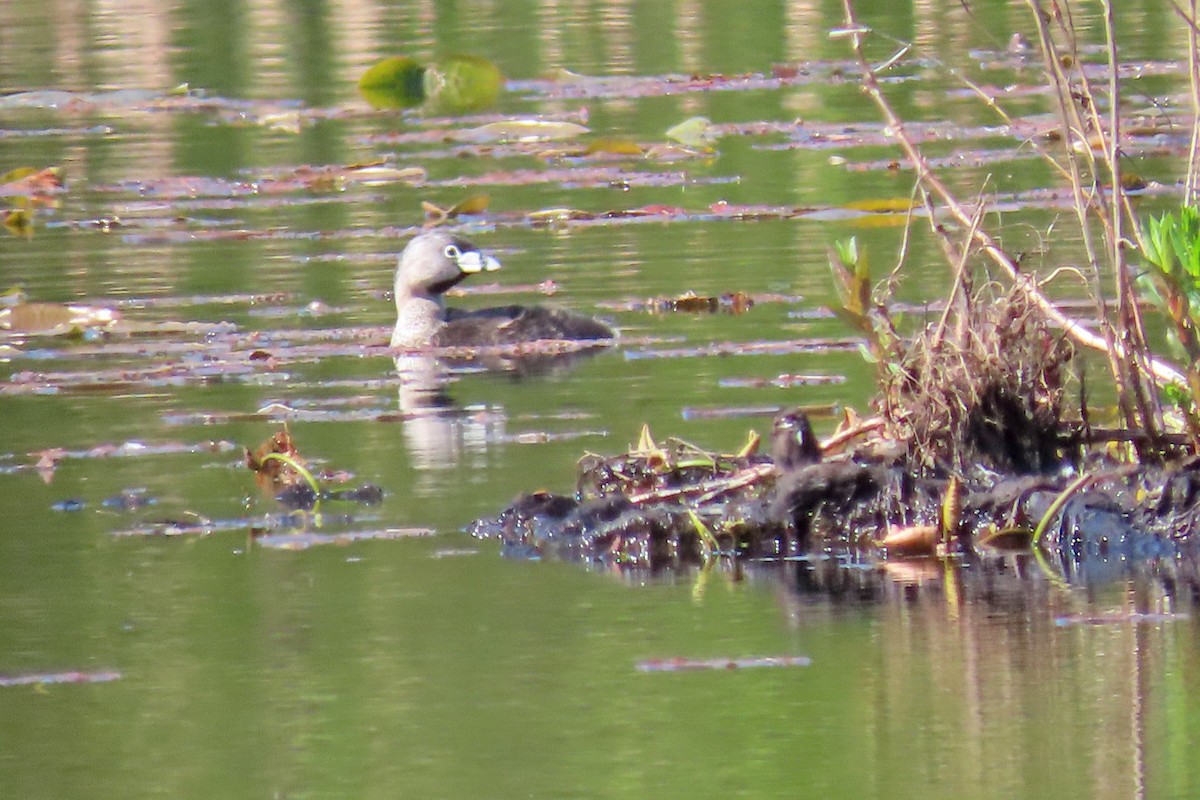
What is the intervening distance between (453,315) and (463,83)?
8709mm

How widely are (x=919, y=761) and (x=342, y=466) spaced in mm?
3609

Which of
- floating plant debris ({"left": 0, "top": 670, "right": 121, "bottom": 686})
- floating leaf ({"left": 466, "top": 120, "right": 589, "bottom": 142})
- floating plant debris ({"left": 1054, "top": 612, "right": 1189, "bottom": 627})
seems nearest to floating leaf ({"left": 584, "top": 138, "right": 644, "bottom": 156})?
floating leaf ({"left": 466, "top": 120, "right": 589, "bottom": 142})

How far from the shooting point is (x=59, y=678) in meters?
6.03

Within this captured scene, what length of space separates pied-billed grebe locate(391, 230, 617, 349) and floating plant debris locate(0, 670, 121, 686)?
4.95 m

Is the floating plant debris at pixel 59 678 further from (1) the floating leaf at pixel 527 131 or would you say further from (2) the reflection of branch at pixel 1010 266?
(1) the floating leaf at pixel 527 131

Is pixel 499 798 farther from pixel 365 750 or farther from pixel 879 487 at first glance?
pixel 879 487

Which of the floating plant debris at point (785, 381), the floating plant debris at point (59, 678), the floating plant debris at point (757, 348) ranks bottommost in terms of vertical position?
the floating plant debris at point (59, 678)

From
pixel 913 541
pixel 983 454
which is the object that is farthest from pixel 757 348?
pixel 913 541

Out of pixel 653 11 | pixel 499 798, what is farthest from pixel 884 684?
pixel 653 11

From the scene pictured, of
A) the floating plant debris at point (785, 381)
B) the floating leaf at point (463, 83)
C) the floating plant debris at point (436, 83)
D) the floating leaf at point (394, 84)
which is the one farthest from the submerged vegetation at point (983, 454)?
the floating leaf at point (394, 84)

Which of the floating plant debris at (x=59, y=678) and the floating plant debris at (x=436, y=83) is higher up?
the floating plant debris at (x=436, y=83)

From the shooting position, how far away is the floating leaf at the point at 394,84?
19.6 meters

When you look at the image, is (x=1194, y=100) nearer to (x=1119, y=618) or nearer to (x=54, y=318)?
(x=1119, y=618)

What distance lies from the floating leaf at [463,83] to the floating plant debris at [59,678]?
1342cm
